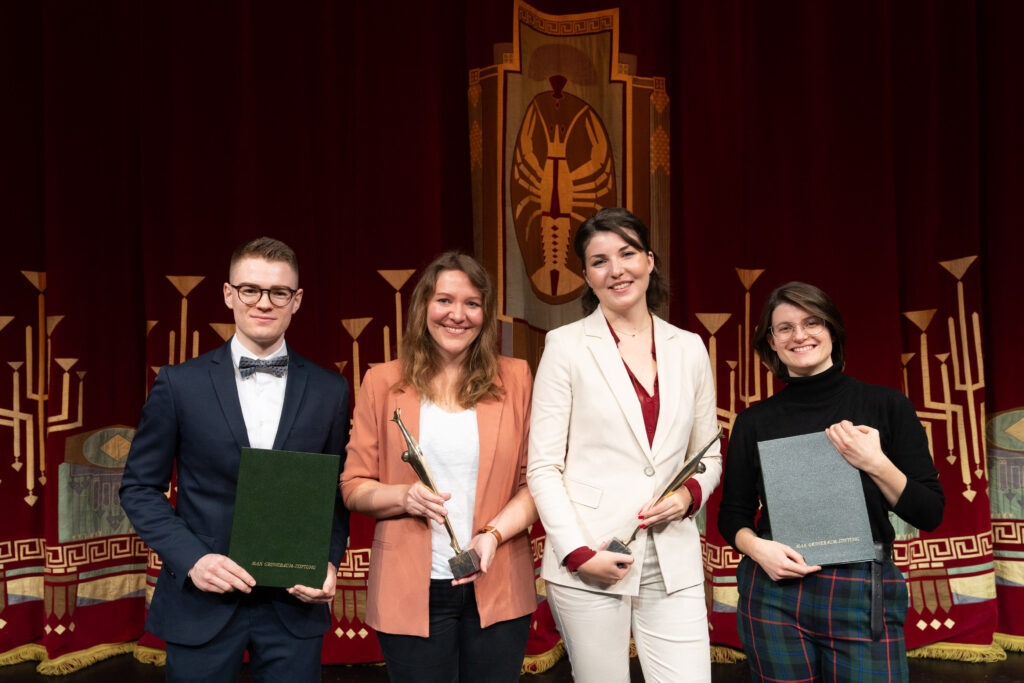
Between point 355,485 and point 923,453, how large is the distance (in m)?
1.27

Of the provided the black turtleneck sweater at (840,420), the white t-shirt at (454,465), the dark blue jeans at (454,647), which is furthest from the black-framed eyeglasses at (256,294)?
the black turtleneck sweater at (840,420)

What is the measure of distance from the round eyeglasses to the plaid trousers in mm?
506

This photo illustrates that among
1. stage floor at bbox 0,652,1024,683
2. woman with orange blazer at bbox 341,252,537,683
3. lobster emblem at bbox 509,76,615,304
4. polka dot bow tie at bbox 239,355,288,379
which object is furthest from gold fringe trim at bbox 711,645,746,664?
polka dot bow tie at bbox 239,355,288,379

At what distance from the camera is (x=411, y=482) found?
196 cm

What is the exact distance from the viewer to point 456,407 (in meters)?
1.98

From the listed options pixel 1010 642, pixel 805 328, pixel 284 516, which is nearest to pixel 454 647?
pixel 284 516

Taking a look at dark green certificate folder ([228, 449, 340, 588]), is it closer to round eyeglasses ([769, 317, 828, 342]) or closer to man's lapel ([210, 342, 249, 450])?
man's lapel ([210, 342, 249, 450])

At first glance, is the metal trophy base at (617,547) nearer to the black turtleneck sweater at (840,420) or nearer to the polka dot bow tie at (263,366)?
the black turtleneck sweater at (840,420)

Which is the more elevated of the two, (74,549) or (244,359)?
(244,359)

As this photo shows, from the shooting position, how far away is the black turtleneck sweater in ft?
6.02

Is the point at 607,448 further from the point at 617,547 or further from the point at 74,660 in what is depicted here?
the point at 74,660

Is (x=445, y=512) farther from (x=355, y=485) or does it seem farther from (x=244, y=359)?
(x=244, y=359)

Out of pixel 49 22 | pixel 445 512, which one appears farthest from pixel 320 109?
pixel 445 512

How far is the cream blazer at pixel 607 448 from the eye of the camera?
187 centimetres
